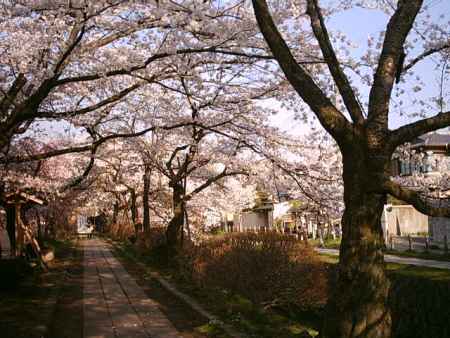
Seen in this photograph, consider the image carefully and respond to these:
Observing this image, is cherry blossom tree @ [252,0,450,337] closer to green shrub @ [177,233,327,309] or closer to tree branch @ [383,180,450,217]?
tree branch @ [383,180,450,217]

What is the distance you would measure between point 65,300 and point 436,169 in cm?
2173

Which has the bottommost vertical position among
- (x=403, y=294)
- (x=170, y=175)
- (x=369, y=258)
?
(x=403, y=294)

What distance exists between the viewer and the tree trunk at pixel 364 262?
459 cm

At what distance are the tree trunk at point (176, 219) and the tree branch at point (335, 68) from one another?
37.9 ft

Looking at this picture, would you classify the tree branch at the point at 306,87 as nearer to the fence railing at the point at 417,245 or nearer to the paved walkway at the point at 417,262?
the paved walkway at the point at 417,262

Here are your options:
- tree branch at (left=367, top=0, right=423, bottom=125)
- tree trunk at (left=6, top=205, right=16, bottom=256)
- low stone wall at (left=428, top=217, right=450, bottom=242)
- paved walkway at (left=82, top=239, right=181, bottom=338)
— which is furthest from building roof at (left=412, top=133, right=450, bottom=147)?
tree branch at (left=367, top=0, right=423, bottom=125)

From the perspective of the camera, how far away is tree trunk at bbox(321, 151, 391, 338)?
15.1ft

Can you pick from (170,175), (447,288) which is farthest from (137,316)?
(170,175)

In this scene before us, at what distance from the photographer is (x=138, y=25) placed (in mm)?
7473

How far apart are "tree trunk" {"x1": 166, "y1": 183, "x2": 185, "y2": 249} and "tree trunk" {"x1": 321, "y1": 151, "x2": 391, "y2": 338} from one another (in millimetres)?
11881

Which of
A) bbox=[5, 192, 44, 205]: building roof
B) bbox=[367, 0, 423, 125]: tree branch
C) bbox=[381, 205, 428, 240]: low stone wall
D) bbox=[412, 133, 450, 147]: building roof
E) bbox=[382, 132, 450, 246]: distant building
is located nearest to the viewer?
bbox=[367, 0, 423, 125]: tree branch

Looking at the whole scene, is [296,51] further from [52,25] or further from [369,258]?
[369,258]

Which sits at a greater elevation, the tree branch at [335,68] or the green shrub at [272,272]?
the tree branch at [335,68]

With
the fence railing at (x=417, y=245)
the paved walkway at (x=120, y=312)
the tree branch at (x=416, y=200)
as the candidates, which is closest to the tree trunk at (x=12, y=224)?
the paved walkway at (x=120, y=312)
